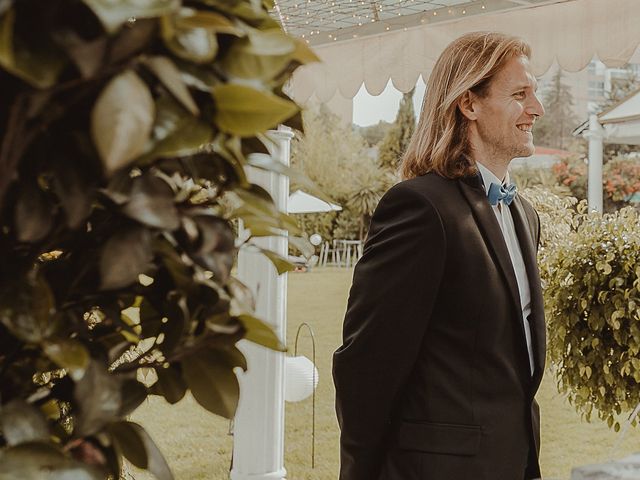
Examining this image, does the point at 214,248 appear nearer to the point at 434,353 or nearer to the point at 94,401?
the point at 94,401

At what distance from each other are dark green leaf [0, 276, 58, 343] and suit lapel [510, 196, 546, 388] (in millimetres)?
1197

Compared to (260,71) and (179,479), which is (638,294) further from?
(179,479)

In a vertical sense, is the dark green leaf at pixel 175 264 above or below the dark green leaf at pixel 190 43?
below

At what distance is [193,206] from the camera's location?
51cm

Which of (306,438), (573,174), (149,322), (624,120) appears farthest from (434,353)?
(573,174)

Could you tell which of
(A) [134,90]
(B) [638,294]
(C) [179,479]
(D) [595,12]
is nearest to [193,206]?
(A) [134,90]

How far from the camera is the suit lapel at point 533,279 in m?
1.50

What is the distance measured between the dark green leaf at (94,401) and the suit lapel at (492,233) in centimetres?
113

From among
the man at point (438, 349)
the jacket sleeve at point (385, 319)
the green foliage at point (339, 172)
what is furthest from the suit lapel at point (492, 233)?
the green foliage at point (339, 172)

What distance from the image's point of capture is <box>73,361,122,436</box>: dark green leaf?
1.43ft

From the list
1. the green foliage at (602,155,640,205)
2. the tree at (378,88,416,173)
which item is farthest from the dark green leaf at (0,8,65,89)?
the tree at (378,88,416,173)

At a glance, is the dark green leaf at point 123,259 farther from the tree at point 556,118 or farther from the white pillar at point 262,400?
the tree at point 556,118

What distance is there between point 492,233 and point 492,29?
1.80m

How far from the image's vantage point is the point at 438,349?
1.46 metres
